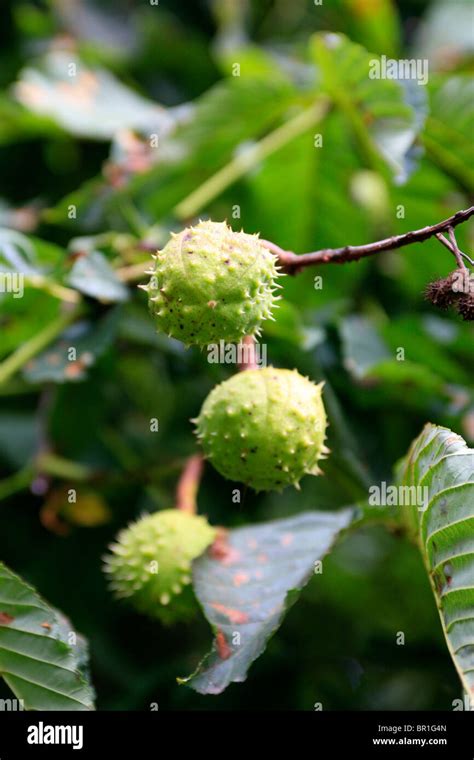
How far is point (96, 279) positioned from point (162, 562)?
0.59 m

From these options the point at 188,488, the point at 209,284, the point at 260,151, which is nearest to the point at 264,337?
the point at 188,488

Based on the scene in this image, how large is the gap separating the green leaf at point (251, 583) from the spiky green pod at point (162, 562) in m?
0.06

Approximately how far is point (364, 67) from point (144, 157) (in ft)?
2.09

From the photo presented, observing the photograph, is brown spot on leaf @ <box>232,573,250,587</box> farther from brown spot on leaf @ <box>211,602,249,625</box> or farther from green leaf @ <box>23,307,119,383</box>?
green leaf @ <box>23,307,119,383</box>

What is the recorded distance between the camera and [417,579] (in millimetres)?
2574

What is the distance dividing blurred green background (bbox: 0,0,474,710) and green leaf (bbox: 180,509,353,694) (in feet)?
0.71

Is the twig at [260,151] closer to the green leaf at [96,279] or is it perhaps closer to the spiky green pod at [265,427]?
the green leaf at [96,279]

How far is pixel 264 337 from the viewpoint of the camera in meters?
2.01

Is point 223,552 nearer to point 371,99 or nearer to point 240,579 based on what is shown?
point 240,579

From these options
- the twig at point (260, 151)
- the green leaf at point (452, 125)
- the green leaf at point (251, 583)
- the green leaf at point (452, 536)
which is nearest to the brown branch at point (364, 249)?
the green leaf at point (452, 536)

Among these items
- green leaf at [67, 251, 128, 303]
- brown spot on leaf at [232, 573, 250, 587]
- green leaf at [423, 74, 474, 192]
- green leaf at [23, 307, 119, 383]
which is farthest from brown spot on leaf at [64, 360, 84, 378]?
green leaf at [423, 74, 474, 192]

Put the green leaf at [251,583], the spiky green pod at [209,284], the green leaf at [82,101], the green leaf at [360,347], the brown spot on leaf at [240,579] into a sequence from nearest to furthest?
the spiky green pod at [209,284] → the green leaf at [251,583] → the brown spot on leaf at [240,579] → the green leaf at [360,347] → the green leaf at [82,101]

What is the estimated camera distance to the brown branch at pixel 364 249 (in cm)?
109

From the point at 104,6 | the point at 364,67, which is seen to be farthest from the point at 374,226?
the point at 104,6
